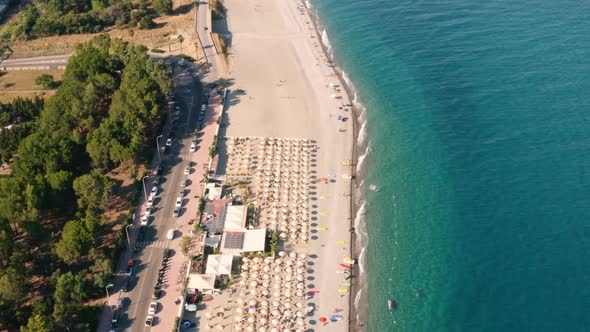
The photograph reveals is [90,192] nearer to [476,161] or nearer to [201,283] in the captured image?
[201,283]

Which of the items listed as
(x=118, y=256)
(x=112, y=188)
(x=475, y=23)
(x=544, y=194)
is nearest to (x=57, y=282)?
(x=118, y=256)

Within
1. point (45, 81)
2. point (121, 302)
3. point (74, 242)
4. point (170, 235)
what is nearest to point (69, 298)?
point (121, 302)

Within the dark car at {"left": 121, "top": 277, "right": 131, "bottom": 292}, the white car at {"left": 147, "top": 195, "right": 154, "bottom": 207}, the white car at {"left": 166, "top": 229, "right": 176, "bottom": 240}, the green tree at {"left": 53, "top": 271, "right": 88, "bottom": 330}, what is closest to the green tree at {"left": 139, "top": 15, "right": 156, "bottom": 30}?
the white car at {"left": 147, "top": 195, "right": 154, "bottom": 207}

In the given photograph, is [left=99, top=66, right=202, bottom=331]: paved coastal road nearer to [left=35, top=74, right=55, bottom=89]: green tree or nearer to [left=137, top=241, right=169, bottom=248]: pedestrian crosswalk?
[left=137, top=241, right=169, bottom=248]: pedestrian crosswalk

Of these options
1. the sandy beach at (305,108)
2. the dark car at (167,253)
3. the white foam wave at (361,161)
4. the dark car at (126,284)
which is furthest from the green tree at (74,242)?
the white foam wave at (361,161)

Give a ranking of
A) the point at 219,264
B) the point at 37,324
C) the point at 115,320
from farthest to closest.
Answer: the point at 219,264 → the point at 115,320 → the point at 37,324

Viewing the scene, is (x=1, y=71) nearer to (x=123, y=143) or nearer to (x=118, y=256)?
(x=123, y=143)
